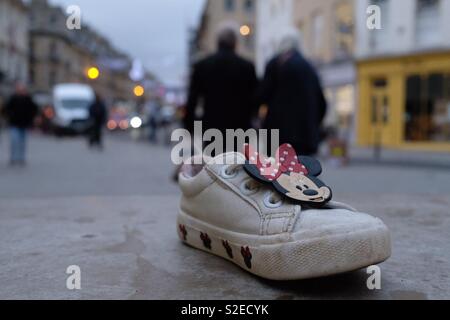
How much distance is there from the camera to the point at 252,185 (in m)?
2.72

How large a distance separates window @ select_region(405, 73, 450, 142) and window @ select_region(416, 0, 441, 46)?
1437mm

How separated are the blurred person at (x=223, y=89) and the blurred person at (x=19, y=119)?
807cm

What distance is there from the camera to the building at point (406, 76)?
21.1 meters

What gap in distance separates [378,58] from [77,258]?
2177 cm

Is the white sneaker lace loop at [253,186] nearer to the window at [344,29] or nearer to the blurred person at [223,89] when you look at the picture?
the blurred person at [223,89]

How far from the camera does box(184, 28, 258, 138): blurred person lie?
4852 mm

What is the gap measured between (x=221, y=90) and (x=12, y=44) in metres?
49.5

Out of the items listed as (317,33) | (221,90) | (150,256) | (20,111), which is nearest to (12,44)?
(317,33)

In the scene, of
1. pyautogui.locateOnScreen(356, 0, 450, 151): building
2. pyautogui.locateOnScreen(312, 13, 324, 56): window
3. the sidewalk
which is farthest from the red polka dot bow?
pyautogui.locateOnScreen(312, 13, 324, 56): window

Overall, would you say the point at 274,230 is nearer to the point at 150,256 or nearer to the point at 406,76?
the point at 150,256

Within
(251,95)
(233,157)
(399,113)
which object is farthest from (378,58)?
(233,157)

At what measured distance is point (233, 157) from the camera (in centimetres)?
289

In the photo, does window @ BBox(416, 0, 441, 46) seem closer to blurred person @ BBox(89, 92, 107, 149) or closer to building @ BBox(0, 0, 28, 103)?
blurred person @ BBox(89, 92, 107, 149)
